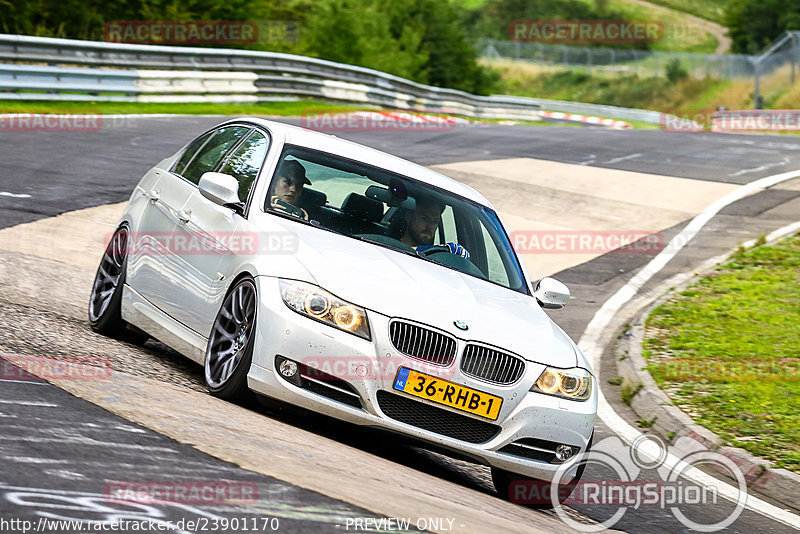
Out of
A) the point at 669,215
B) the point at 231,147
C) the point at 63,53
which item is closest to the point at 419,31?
the point at 63,53

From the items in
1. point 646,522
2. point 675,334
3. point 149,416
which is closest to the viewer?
point 149,416

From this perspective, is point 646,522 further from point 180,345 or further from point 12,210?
point 12,210

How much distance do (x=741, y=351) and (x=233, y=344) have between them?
5.64 m

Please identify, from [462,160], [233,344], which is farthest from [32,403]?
[462,160]

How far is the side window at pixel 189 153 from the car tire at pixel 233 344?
1.90 meters

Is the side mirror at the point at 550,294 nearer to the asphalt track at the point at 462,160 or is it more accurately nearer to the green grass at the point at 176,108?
the asphalt track at the point at 462,160

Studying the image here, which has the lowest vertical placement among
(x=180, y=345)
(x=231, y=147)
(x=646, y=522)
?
(x=646, y=522)

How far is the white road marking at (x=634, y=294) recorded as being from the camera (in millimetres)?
6957

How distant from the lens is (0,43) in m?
20.5

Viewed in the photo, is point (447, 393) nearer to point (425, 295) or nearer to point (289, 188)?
point (425, 295)

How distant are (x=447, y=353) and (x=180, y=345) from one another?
1949mm

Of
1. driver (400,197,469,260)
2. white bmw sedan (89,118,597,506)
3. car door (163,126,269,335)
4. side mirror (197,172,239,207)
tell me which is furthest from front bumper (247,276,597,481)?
driver (400,197,469,260)

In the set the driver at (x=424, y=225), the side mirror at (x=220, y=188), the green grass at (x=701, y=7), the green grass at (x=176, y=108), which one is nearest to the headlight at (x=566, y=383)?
the driver at (x=424, y=225)

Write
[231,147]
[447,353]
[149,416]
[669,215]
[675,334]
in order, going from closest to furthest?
1. [149,416]
2. [447,353]
3. [231,147]
4. [675,334]
5. [669,215]
